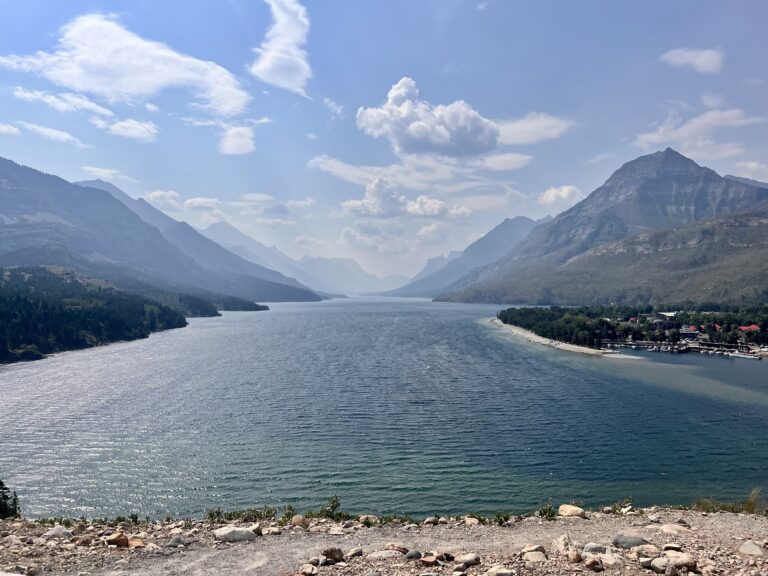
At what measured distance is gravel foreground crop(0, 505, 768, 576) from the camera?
23016mm

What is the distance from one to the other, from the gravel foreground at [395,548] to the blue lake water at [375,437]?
55.3 feet

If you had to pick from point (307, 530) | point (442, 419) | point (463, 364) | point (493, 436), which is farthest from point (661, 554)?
point (463, 364)

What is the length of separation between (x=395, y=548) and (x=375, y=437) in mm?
47643

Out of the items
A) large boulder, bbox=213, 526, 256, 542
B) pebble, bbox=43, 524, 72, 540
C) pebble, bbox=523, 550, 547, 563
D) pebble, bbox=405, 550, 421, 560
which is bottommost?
pebble, bbox=43, 524, 72, 540

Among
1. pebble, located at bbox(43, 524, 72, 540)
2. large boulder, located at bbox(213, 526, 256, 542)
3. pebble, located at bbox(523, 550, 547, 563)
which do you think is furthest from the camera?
pebble, located at bbox(43, 524, 72, 540)

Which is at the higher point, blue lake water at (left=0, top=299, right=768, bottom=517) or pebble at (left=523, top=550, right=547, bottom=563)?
pebble at (left=523, top=550, right=547, bottom=563)

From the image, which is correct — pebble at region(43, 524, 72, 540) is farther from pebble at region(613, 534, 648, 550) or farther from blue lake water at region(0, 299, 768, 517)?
pebble at region(613, 534, 648, 550)

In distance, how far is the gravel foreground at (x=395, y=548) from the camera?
23016 mm

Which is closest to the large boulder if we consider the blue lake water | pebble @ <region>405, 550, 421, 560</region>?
pebble @ <region>405, 550, 421, 560</region>

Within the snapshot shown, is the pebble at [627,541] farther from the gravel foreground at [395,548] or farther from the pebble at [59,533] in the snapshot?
the pebble at [59,533]

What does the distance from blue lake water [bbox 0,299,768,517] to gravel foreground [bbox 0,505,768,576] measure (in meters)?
16.8

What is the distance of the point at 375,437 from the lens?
2879 inches

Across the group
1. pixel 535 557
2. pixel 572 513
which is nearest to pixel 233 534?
pixel 535 557

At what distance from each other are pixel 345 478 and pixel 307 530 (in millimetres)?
26793
